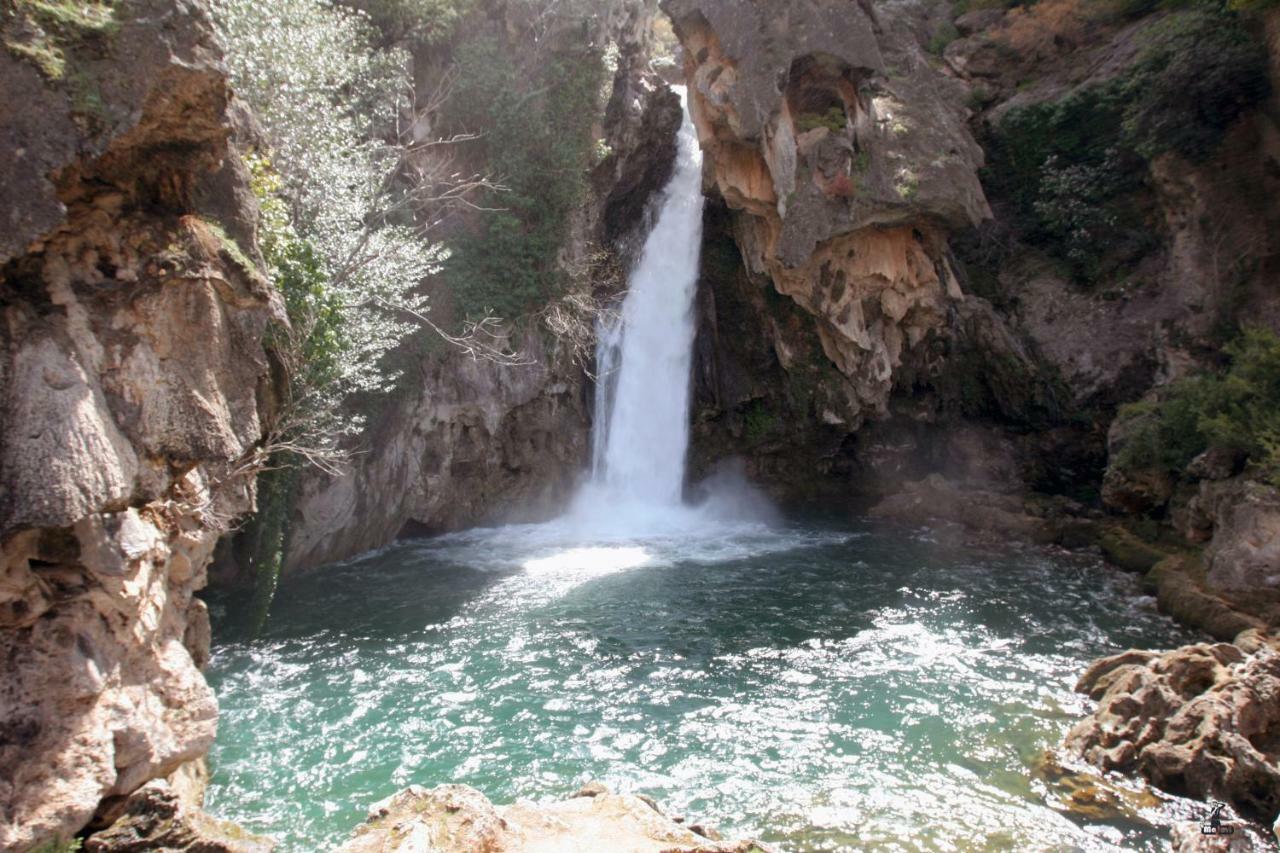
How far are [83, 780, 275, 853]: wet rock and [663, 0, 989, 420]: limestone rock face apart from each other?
1487 centimetres

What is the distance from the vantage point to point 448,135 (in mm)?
20281

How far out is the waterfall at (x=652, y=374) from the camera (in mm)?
22250

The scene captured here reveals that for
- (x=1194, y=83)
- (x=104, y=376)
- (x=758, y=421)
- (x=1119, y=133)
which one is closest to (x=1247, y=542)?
(x=1194, y=83)

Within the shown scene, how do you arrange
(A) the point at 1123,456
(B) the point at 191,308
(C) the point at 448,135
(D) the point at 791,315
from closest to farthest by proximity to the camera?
(B) the point at 191,308 → (A) the point at 1123,456 → (C) the point at 448,135 → (D) the point at 791,315

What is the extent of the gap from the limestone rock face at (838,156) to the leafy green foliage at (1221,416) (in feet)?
18.2

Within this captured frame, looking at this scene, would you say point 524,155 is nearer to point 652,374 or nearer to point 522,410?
point 522,410

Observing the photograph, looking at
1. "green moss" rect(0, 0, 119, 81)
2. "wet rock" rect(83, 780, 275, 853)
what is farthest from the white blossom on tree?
"wet rock" rect(83, 780, 275, 853)

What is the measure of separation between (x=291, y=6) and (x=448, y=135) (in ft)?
21.7

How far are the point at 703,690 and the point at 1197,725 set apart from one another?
18.2 feet

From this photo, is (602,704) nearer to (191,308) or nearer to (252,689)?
(252,689)

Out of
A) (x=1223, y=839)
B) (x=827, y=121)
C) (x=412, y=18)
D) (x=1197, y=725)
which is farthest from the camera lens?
(x=412, y=18)

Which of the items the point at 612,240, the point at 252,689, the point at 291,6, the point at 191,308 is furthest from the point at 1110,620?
the point at 291,6

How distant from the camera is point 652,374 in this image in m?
22.4

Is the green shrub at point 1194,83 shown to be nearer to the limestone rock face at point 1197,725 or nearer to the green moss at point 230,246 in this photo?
the limestone rock face at point 1197,725
